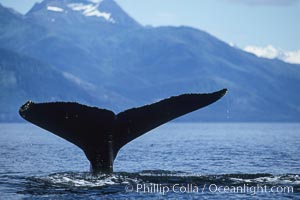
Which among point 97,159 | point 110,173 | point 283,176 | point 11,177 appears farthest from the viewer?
point 11,177

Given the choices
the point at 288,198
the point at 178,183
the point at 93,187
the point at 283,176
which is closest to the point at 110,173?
the point at 93,187

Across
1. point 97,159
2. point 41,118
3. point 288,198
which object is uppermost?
point 41,118

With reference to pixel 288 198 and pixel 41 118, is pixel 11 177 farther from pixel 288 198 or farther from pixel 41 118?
pixel 288 198

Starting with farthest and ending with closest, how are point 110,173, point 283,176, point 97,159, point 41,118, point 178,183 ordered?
point 283,176 → point 178,183 → point 110,173 → point 97,159 → point 41,118

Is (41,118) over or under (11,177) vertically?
over

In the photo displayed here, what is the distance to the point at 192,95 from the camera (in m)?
10.4

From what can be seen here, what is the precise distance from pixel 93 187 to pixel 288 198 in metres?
4.17

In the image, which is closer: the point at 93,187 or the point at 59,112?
the point at 59,112

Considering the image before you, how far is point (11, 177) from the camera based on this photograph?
1580cm

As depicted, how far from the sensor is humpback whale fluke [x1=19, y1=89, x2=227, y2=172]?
10.3 meters

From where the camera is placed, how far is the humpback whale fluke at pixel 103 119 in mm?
10289

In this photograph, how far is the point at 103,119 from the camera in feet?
35.3

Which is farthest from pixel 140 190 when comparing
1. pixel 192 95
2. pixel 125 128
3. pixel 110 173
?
pixel 192 95

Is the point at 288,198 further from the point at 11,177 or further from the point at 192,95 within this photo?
the point at 11,177
